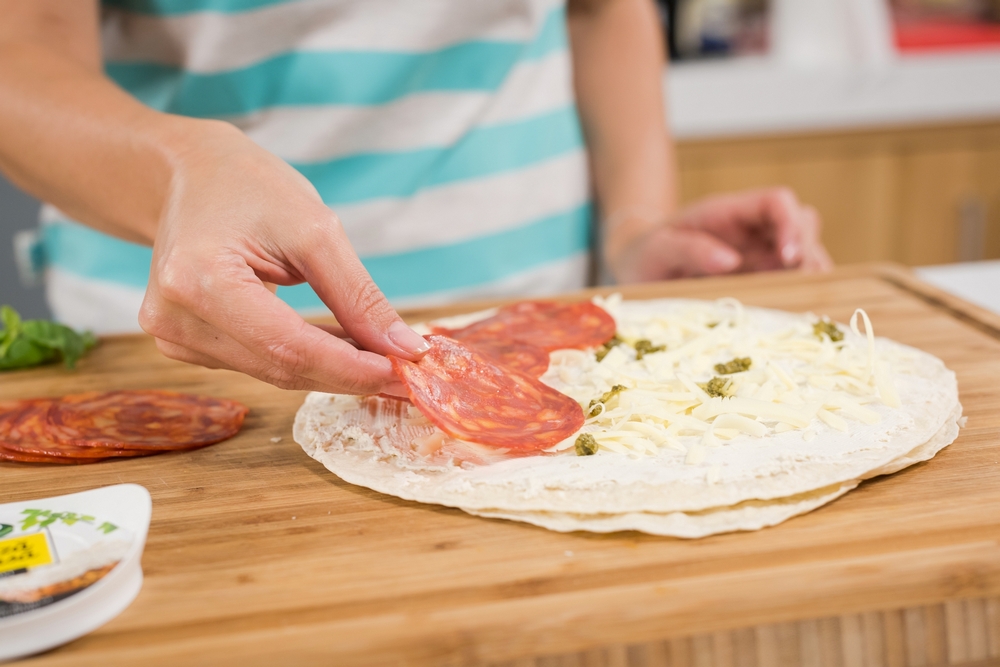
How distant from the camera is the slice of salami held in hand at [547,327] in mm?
1180

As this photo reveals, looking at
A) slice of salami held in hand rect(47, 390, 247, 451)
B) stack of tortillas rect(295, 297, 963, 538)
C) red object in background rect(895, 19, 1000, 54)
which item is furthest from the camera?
red object in background rect(895, 19, 1000, 54)

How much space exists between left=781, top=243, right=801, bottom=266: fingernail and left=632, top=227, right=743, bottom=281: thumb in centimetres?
8

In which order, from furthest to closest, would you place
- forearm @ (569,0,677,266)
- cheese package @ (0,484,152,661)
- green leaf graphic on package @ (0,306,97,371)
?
forearm @ (569,0,677,266) < green leaf graphic on package @ (0,306,97,371) < cheese package @ (0,484,152,661)

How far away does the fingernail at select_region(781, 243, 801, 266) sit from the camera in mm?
1558

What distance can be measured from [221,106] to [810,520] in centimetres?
115

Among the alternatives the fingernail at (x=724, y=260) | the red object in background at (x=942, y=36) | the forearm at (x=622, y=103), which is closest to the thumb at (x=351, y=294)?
the fingernail at (x=724, y=260)

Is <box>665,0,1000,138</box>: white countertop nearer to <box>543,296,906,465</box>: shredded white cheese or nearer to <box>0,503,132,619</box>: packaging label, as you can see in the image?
<box>543,296,906,465</box>: shredded white cheese

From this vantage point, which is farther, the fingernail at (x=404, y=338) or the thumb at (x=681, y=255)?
the thumb at (x=681, y=255)

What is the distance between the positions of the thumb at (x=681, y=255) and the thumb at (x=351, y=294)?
80 cm

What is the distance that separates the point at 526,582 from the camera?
0.71 m

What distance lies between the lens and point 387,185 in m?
1.54

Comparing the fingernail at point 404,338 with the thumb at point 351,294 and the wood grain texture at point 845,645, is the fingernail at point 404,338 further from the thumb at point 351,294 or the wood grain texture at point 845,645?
the wood grain texture at point 845,645

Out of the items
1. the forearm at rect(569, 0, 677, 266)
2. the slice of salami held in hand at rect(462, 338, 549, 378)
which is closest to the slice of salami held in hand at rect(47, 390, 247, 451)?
the slice of salami held in hand at rect(462, 338, 549, 378)

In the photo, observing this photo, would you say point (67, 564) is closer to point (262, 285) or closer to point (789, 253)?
point (262, 285)
